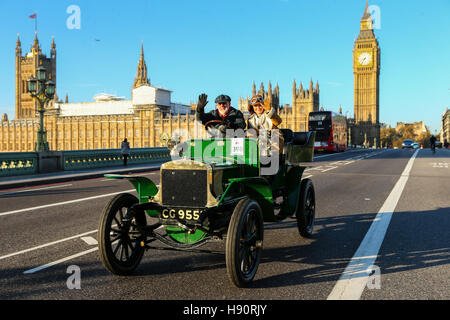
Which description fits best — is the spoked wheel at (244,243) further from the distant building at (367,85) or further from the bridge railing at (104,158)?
the distant building at (367,85)

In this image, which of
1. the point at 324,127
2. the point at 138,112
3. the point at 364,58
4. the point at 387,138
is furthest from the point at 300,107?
the point at 324,127

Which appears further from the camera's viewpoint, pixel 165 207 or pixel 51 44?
pixel 51 44

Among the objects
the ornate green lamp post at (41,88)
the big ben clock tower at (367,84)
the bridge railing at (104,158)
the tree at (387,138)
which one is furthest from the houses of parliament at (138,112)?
the ornate green lamp post at (41,88)

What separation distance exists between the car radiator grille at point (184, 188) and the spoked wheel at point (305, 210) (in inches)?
86.4

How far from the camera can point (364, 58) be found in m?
145

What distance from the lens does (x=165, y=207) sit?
4.63m

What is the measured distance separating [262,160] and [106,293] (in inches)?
104

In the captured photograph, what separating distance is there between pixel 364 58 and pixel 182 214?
153 m

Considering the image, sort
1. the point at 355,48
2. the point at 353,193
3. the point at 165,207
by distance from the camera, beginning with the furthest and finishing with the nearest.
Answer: the point at 355,48 → the point at 353,193 → the point at 165,207

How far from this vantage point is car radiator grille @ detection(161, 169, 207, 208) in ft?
14.8

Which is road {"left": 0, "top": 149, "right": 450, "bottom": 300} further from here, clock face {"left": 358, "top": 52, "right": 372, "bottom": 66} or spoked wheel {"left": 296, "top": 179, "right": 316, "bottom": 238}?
clock face {"left": 358, "top": 52, "right": 372, "bottom": 66}
